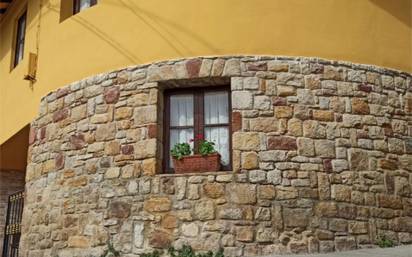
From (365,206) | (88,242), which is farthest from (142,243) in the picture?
(365,206)

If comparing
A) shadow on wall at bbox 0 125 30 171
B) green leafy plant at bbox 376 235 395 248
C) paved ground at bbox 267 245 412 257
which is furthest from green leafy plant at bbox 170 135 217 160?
shadow on wall at bbox 0 125 30 171

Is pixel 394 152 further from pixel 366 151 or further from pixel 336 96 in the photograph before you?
pixel 336 96

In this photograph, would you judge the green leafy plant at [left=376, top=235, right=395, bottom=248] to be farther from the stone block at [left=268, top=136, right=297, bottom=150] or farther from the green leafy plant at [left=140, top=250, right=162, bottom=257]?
the green leafy plant at [left=140, top=250, right=162, bottom=257]

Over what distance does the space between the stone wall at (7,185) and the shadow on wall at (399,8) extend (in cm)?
849

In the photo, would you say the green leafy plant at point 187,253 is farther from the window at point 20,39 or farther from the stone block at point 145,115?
the window at point 20,39

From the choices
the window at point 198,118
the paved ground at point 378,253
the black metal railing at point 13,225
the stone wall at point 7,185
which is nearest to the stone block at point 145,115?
the window at point 198,118

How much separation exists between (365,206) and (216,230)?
2021 millimetres

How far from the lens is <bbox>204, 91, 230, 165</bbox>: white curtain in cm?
714

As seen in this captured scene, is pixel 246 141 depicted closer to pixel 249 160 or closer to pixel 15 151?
pixel 249 160

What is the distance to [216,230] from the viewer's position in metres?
6.55

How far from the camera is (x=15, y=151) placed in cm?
1100

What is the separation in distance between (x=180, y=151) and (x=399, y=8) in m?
4.09

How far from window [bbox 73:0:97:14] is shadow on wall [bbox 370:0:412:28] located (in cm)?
461

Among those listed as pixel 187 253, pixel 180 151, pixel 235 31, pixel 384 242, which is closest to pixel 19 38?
pixel 235 31
